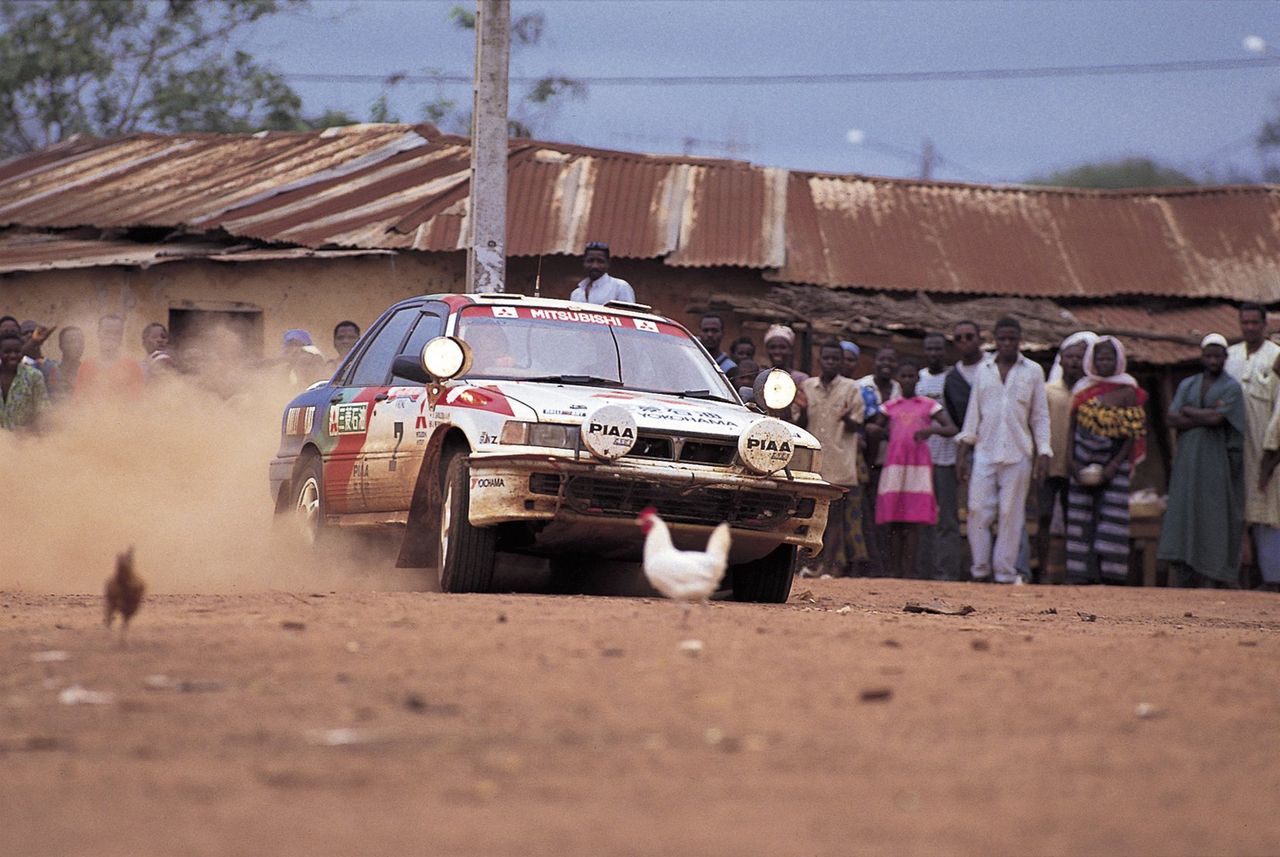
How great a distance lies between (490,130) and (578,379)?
6455 millimetres

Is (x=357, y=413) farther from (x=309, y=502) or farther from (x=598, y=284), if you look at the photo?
(x=598, y=284)

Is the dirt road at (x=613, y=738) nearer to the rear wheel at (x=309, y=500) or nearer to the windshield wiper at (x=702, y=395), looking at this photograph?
the windshield wiper at (x=702, y=395)

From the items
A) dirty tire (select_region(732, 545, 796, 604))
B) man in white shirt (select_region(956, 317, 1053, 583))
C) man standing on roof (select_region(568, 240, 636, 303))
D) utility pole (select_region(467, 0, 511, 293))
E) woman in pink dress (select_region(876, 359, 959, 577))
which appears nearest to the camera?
dirty tire (select_region(732, 545, 796, 604))

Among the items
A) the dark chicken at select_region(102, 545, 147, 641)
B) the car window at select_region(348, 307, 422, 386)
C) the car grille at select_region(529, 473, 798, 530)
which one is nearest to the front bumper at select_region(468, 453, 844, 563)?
the car grille at select_region(529, 473, 798, 530)

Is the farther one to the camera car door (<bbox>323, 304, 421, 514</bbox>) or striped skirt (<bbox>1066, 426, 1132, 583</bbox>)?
striped skirt (<bbox>1066, 426, 1132, 583</bbox>)

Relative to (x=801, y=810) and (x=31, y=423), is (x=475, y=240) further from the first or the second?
(x=801, y=810)

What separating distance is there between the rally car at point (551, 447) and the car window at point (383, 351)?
0.02 metres

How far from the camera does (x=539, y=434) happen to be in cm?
860

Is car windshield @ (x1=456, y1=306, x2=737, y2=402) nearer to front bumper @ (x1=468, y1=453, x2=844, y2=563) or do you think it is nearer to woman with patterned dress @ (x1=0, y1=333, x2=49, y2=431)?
front bumper @ (x1=468, y1=453, x2=844, y2=563)

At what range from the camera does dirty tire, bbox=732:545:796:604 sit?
31.5 ft

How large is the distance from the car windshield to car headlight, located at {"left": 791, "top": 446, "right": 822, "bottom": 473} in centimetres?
71

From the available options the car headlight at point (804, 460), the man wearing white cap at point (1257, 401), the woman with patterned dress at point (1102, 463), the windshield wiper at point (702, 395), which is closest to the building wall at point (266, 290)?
the woman with patterned dress at point (1102, 463)

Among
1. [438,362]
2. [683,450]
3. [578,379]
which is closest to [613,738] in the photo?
[683,450]

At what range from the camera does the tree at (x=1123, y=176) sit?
7206 cm
